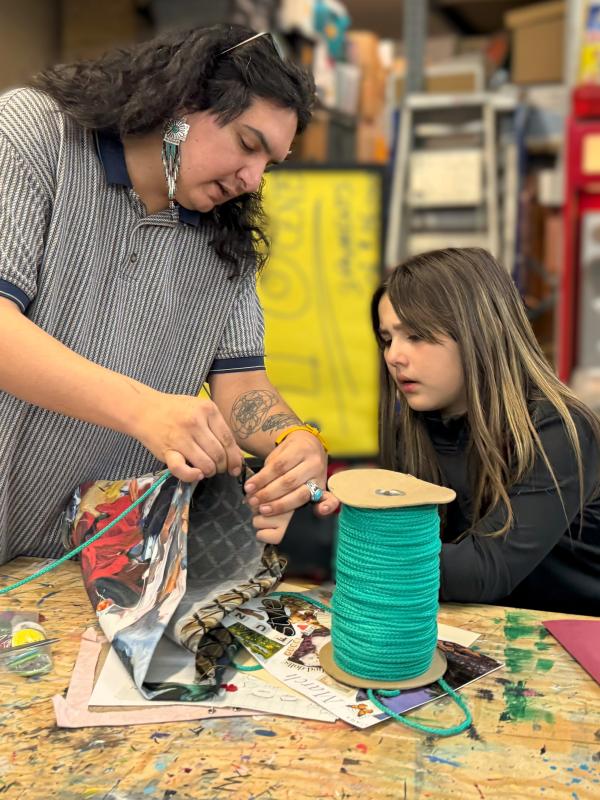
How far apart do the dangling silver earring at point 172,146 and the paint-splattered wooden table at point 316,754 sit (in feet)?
2.31

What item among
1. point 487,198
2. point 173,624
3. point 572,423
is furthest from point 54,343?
point 487,198

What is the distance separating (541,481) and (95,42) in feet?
11.5

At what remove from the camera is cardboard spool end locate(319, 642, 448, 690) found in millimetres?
861

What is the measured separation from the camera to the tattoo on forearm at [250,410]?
51.3 inches

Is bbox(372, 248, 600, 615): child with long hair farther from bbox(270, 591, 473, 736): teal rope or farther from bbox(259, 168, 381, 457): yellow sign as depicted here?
bbox(259, 168, 381, 457): yellow sign

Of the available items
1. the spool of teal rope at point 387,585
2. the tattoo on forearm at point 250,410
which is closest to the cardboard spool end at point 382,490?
the spool of teal rope at point 387,585

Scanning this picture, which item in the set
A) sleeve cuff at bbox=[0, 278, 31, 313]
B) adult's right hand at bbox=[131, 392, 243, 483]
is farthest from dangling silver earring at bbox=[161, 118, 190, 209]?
adult's right hand at bbox=[131, 392, 243, 483]

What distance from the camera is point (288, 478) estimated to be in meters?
1.11

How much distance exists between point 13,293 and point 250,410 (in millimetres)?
424

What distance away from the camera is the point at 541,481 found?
1.20 m

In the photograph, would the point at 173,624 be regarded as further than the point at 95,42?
No

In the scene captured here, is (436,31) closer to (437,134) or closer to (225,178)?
(437,134)

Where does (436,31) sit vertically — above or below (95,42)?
above

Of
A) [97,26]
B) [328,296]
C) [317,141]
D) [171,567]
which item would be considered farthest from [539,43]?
[171,567]
